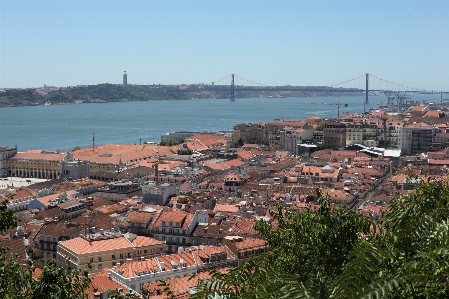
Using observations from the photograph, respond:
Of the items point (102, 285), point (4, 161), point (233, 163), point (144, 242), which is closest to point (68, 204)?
point (144, 242)

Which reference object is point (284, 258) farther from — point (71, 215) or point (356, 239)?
point (71, 215)

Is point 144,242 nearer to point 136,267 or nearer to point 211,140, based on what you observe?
point 136,267

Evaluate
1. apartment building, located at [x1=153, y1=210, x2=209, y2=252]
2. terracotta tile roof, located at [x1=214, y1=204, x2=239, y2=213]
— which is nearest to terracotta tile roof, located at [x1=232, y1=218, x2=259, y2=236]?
apartment building, located at [x1=153, y1=210, x2=209, y2=252]

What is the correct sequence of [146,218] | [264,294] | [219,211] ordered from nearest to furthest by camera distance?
[264,294], [146,218], [219,211]

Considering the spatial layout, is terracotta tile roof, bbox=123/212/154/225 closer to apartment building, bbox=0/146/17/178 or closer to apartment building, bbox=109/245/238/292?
apartment building, bbox=109/245/238/292

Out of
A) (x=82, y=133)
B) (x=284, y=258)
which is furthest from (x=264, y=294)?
(x=82, y=133)

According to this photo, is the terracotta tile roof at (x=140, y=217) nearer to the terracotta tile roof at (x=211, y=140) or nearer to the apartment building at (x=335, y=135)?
the apartment building at (x=335, y=135)

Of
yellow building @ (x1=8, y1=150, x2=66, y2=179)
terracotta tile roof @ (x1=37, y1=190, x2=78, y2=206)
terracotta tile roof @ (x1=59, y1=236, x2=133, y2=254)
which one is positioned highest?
terracotta tile roof @ (x1=59, y1=236, x2=133, y2=254)
